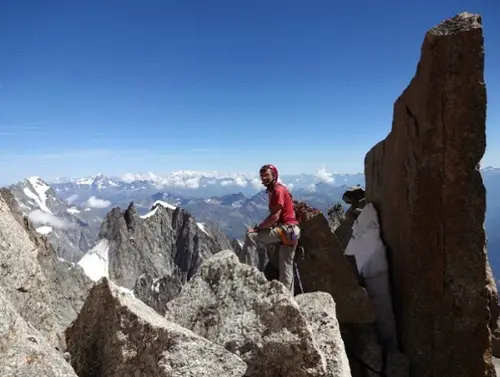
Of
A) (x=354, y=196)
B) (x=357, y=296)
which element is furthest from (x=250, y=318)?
(x=354, y=196)

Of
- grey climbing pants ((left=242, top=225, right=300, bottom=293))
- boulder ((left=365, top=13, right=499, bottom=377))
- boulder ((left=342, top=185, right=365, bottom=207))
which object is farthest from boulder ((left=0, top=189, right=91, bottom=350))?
boulder ((left=342, top=185, right=365, bottom=207))

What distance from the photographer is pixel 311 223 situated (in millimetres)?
12961

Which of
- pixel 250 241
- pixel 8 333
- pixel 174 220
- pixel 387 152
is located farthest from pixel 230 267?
pixel 174 220

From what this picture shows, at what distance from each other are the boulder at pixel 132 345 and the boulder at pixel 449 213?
710cm

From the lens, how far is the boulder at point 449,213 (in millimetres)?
10586

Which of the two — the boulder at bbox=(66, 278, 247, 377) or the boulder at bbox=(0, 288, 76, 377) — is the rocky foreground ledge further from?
the boulder at bbox=(0, 288, 76, 377)

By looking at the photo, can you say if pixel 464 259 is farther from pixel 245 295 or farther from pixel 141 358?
pixel 141 358

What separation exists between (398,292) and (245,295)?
262 inches

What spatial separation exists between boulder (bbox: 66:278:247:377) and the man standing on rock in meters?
4.72

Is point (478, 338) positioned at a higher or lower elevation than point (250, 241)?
lower

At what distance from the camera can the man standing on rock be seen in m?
11.2

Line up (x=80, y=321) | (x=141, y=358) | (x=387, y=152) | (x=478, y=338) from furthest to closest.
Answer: (x=387, y=152)
(x=478, y=338)
(x=80, y=321)
(x=141, y=358)

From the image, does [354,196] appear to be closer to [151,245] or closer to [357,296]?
[357,296]

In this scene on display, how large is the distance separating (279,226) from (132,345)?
19.0 feet
